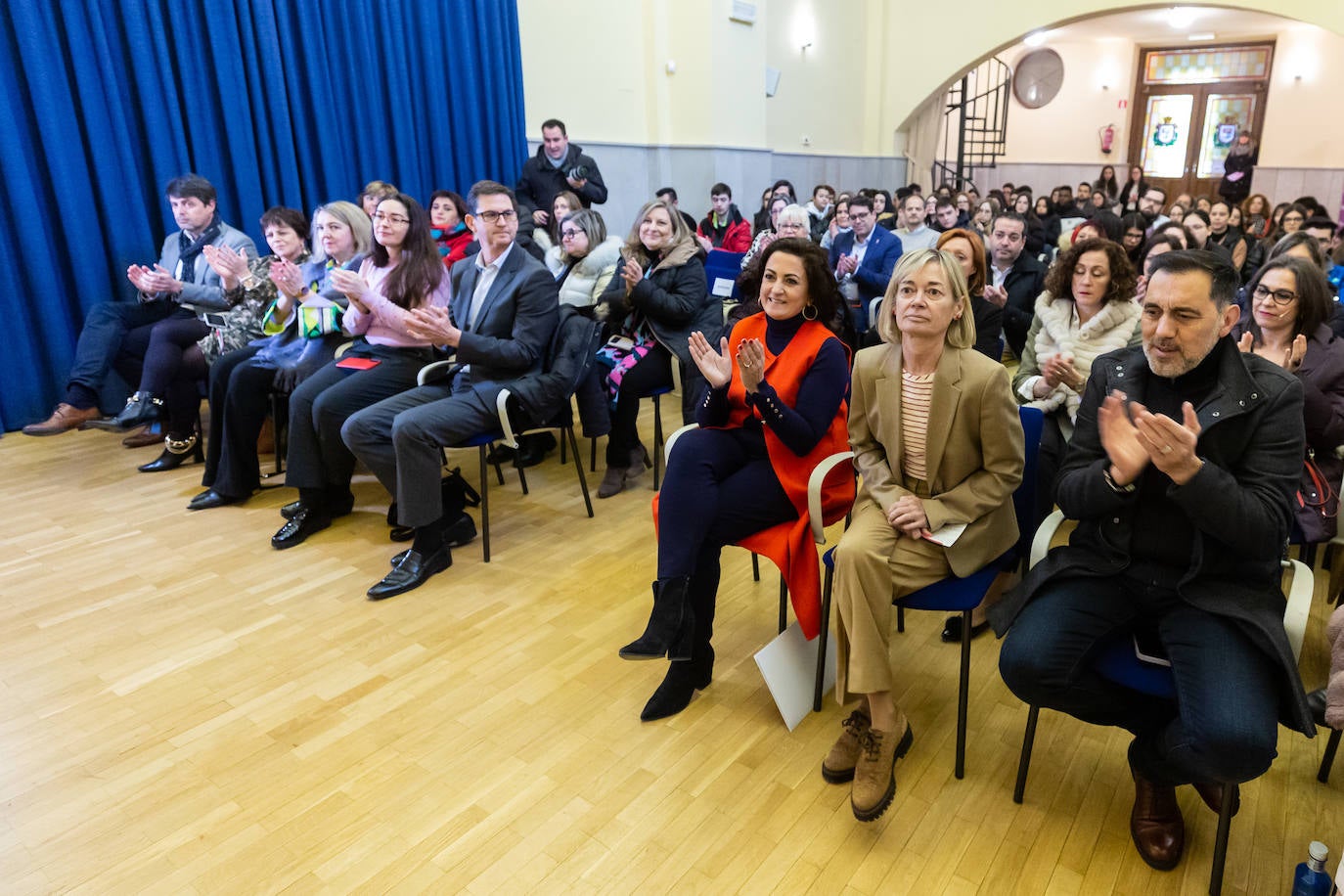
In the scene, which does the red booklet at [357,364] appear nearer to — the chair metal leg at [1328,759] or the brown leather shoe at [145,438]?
the brown leather shoe at [145,438]

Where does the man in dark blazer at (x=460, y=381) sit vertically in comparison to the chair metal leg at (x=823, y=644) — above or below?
above

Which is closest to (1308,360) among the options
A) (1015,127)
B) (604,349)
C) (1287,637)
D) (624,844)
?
(1287,637)

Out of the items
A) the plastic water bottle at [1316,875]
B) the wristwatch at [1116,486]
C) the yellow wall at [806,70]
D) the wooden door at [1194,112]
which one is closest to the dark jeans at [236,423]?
the wristwatch at [1116,486]

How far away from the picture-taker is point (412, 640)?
2.67 m

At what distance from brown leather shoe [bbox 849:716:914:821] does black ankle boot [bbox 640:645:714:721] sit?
0.54 m

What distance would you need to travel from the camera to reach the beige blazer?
197cm

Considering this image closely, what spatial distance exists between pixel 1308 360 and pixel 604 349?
265cm

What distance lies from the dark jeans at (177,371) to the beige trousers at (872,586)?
368 cm

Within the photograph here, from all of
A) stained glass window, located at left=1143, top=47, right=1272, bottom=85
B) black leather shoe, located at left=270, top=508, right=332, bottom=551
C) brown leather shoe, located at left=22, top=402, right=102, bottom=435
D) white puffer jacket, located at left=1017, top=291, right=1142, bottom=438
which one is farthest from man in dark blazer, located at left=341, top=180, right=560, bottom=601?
stained glass window, located at left=1143, top=47, right=1272, bottom=85

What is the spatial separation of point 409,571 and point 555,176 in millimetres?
4492

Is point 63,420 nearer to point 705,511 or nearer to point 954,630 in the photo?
point 705,511

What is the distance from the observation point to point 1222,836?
1.58m

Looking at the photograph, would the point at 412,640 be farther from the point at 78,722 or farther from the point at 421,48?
the point at 421,48

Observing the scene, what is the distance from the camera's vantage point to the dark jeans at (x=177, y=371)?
4.22 m
